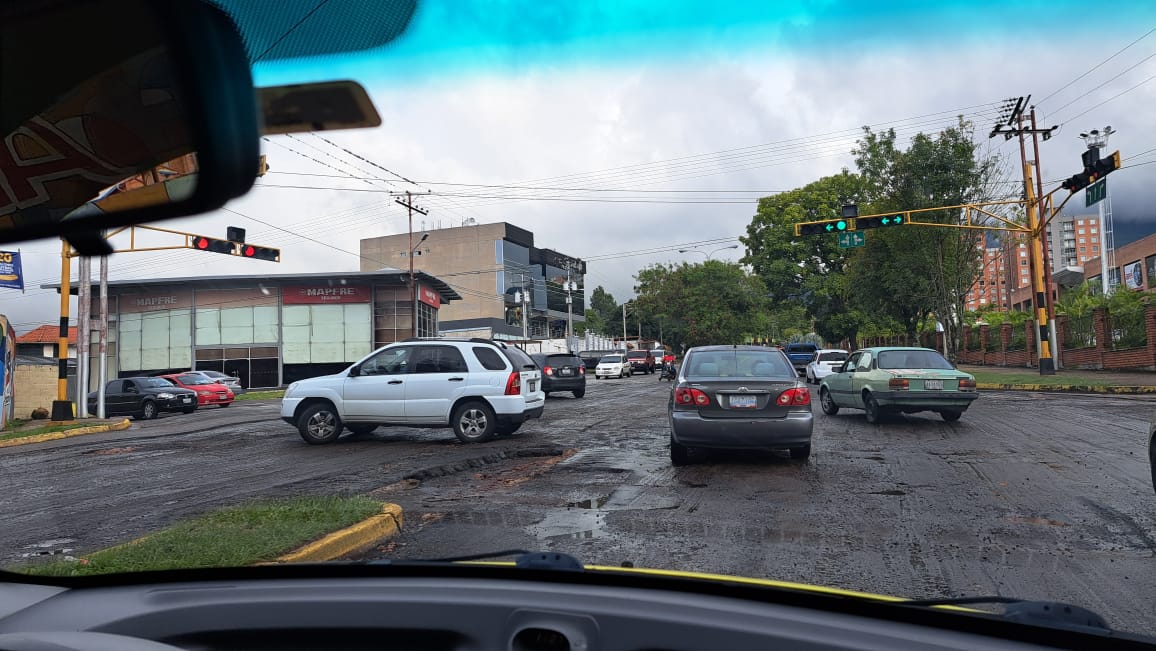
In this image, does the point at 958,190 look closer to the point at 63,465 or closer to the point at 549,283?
the point at 63,465

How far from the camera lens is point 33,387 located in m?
26.5

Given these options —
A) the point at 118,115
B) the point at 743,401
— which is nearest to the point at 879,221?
the point at 743,401

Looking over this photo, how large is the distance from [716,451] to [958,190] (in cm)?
2728

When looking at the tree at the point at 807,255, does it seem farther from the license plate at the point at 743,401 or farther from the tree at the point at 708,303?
the license plate at the point at 743,401

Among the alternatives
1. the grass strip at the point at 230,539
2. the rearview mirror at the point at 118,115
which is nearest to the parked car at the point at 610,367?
the grass strip at the point at 230,539

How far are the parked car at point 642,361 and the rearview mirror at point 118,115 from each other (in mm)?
45580

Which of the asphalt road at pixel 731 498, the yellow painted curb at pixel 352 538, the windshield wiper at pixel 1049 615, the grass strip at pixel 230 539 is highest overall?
the windshield wiper at pixel 1049 615

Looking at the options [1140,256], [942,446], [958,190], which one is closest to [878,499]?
[942,446]

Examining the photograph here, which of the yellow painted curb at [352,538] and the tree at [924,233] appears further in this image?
the tree at [924,233]

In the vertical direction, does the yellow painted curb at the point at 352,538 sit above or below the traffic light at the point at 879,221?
below

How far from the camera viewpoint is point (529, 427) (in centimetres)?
1470

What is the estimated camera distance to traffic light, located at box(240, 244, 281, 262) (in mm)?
21547

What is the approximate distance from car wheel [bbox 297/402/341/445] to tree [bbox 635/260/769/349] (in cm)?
4727

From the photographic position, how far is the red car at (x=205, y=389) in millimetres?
28500
